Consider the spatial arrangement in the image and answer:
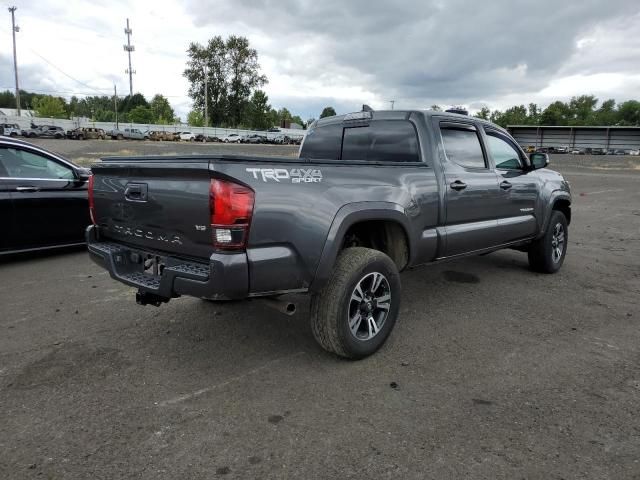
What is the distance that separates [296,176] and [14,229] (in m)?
4.69

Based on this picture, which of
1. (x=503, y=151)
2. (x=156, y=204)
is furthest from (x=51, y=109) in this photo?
(x=156, y=204)

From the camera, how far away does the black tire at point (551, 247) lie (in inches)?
233

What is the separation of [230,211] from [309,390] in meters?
1.26

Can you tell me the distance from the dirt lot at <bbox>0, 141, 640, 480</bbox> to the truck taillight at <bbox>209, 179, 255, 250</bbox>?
1.01 m

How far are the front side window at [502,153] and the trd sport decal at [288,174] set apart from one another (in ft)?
8.64

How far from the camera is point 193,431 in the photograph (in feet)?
8.90

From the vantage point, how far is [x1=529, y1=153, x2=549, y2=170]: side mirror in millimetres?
5492

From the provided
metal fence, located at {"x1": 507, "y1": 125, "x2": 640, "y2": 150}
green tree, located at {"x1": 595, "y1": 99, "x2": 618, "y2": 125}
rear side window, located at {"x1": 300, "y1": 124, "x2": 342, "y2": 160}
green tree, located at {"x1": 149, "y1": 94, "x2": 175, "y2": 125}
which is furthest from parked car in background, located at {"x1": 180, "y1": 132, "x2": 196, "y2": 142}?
green tree, located at {"x1": 595, "y1": 99, "x2": 618, "y2": 125}

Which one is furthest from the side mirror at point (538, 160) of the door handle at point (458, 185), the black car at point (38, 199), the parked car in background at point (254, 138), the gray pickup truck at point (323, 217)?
the parked car in background at point (254, 138)

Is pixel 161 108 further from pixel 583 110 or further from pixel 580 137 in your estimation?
pixel 583 110

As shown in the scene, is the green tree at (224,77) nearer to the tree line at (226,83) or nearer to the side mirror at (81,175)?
the tree line at (226,83)

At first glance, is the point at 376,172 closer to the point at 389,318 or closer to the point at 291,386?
the point at 389,318

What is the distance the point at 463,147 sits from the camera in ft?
15.5

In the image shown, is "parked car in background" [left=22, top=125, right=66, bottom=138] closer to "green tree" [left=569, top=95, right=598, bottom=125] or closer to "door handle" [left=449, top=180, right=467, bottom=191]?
"door handle" [left=449, top=180, right=467, bottom=191]
